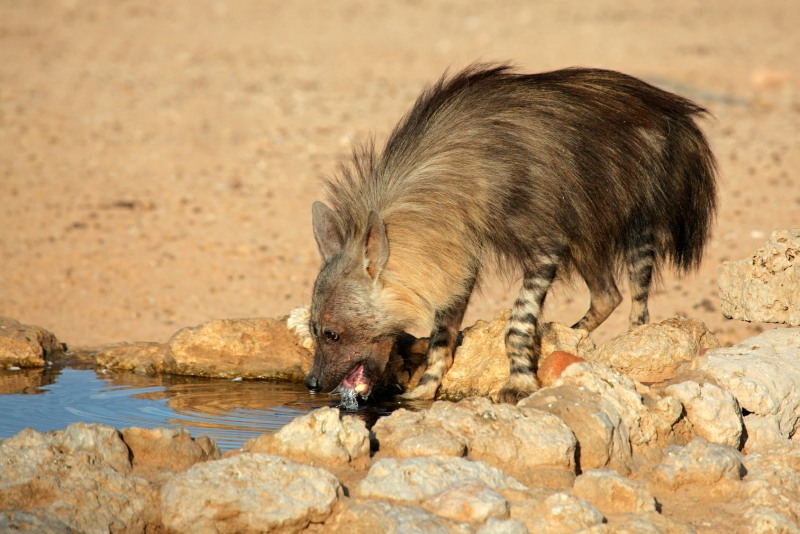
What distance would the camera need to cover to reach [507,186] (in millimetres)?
5605

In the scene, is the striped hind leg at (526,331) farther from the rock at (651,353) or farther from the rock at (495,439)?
the rock at (495,439)

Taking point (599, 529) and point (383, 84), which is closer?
point (599, 529)

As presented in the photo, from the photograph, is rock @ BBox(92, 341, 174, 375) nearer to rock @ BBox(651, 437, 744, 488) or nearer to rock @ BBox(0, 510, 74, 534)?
rock @ BBox(0, 510, 74, 534)

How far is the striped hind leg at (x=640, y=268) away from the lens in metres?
6.44

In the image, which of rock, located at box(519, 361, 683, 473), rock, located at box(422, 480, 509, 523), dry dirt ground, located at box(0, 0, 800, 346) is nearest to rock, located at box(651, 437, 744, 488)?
rock, located at box(519, 361, 683, 473)

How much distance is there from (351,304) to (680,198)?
2031mm

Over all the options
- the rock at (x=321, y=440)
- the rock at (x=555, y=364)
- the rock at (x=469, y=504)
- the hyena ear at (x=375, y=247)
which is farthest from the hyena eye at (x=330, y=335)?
the rock at (x=469, y=504)

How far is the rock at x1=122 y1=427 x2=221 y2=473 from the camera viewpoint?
418 cm

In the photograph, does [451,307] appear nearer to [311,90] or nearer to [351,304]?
[351,304]

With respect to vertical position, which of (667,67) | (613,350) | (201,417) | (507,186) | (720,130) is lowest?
(201,417)

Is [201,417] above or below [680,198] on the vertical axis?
below

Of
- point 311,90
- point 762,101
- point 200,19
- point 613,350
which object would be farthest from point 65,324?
point 200,19

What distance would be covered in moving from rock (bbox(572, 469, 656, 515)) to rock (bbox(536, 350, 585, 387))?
1.34 meters

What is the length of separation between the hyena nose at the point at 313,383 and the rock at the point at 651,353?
137 centimetres
